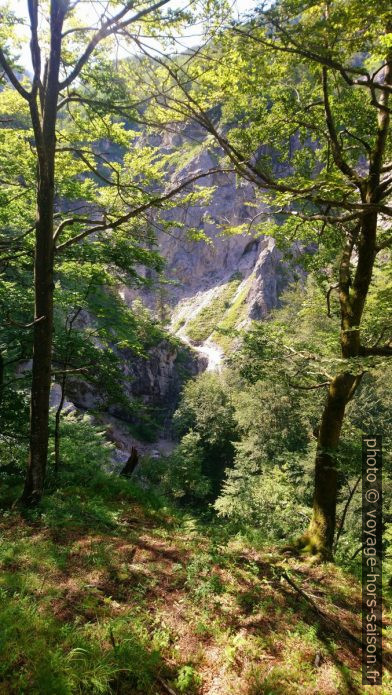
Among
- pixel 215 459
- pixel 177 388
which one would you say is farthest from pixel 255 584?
pixel 177 388

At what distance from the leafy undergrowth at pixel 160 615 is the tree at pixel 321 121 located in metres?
2.03

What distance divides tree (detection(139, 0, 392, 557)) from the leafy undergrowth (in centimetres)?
203

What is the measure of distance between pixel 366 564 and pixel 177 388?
3743cm

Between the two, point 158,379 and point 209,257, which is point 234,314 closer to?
point 209,257

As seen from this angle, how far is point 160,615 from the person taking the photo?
10.7ft

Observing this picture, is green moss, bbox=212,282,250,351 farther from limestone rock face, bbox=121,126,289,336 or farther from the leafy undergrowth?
the leafy undergrowth

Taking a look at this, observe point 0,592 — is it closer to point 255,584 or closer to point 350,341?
point 255,584

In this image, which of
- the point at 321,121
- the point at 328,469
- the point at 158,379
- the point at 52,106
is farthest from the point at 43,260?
the point at 158,379

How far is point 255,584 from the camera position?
13.6ft

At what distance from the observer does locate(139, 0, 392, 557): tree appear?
13.8 ft

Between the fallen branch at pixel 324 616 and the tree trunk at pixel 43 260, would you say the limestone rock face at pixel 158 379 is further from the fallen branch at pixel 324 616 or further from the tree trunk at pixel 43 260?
the fallen branch at pixel 324 616

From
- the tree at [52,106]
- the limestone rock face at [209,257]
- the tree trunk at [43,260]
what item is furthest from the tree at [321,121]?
the limestone rock face at [209,257]

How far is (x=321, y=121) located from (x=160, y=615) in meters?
7.88

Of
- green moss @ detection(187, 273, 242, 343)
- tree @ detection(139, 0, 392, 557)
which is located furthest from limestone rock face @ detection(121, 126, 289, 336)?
tree @ detection(139, 0, 392, 557)
